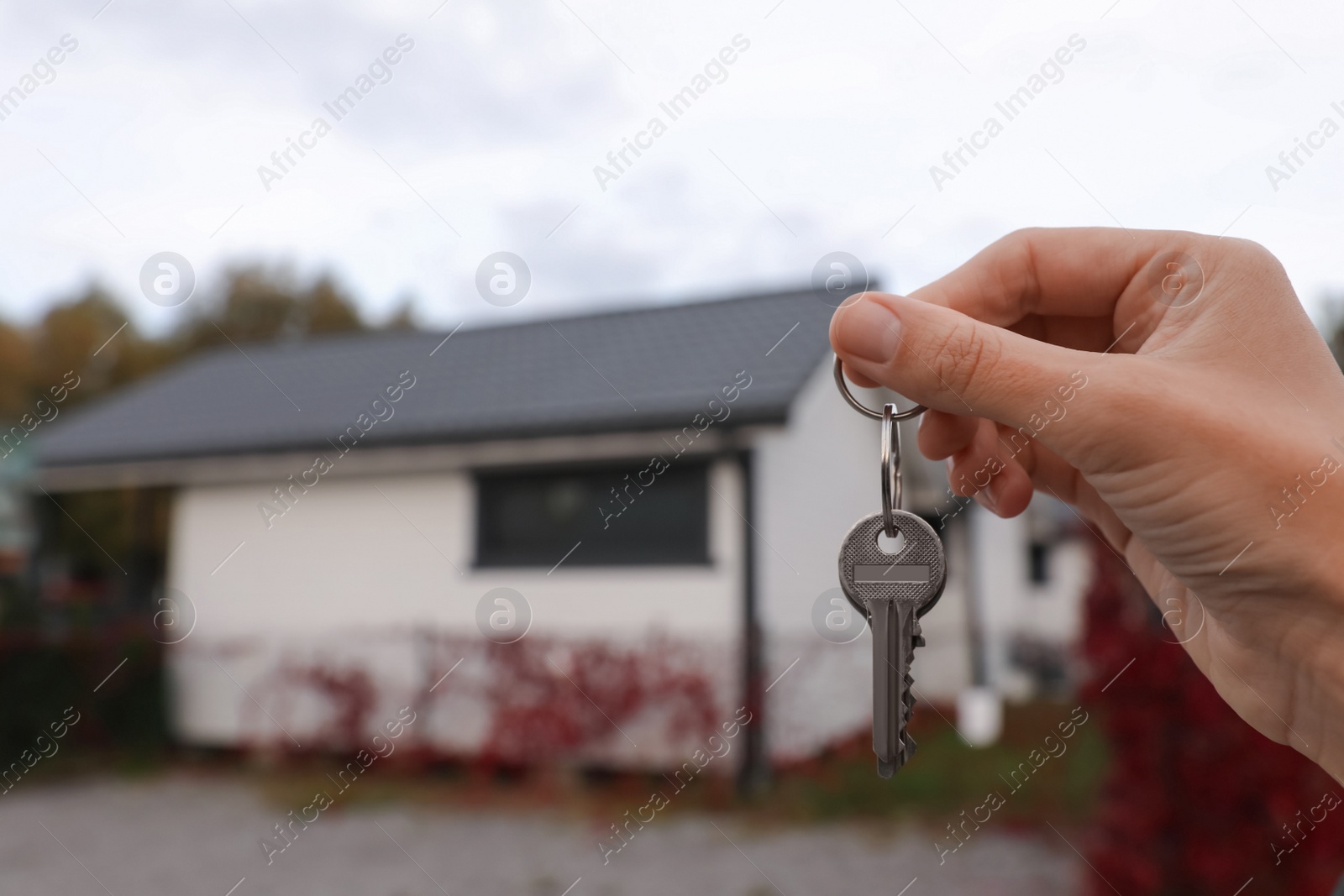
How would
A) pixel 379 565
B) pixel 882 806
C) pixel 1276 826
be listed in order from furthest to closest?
pixel 379 565, pixel 882 806, pixel 1276 826

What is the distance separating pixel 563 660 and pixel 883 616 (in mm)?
6516

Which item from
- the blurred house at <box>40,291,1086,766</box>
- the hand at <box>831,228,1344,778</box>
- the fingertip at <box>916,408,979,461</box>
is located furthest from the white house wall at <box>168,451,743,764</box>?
the hand at <box>831,228,1344,778</box>

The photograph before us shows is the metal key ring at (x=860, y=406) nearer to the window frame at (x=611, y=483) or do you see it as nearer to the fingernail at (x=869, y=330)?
the fingernail at (x=869, y=330)

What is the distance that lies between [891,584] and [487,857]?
5.49 m

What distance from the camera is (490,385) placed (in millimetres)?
9367

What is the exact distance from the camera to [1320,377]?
1035 millimetres

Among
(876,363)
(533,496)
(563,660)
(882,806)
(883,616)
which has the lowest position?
(882,806)

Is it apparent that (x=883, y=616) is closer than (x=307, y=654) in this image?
Yes

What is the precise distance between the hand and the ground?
4173mm

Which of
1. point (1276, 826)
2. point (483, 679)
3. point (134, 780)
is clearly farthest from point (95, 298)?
point (1276, 826)

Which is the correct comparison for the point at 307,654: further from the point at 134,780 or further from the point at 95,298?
the point at 95,298

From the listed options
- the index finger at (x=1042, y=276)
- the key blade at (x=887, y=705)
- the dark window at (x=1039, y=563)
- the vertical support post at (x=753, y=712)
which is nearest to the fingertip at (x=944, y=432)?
the index finger at (x=1042, y=276)

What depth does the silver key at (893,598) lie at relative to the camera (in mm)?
919

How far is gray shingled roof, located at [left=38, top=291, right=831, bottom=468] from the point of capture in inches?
308
